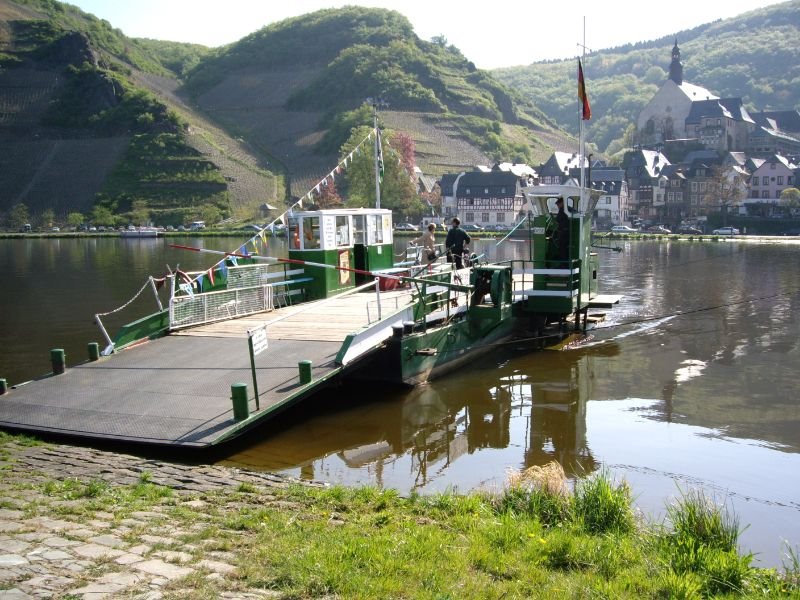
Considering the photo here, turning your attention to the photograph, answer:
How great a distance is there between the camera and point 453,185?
12069cm

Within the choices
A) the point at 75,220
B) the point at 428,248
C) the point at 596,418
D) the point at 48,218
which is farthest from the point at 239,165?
the point at 596,418

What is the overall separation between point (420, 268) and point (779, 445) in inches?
344

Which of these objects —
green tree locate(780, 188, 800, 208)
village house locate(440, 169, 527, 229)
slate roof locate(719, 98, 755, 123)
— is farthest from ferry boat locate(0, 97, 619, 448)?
slate roof locate(719, 98, 755, 123)

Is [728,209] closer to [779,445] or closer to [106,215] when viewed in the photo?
[106,215]

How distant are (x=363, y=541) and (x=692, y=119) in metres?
156

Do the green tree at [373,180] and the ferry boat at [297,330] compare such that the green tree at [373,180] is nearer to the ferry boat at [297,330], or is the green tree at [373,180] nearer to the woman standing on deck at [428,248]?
the woman standing on deck at [428,248]

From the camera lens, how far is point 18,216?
406 feet

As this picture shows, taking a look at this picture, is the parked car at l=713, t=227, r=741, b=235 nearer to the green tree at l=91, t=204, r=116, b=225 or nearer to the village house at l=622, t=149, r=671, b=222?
the village house at l=622, t=149, r=671, b=222

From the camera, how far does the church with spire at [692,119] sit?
141m

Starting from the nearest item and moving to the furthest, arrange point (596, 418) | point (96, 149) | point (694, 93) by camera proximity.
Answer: point (596, 418) → point (96, 149) → point (694, 93)

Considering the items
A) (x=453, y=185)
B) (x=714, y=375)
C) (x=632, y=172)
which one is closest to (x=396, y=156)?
(x=453, y=185)

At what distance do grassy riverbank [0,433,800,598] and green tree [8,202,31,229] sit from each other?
423ft

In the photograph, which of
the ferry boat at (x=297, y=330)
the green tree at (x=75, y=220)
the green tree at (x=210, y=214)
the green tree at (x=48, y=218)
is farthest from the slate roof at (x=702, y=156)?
the ferry boat at (x=297, y=330)

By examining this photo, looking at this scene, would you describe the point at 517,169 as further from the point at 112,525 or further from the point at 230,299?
the point at 112,525
